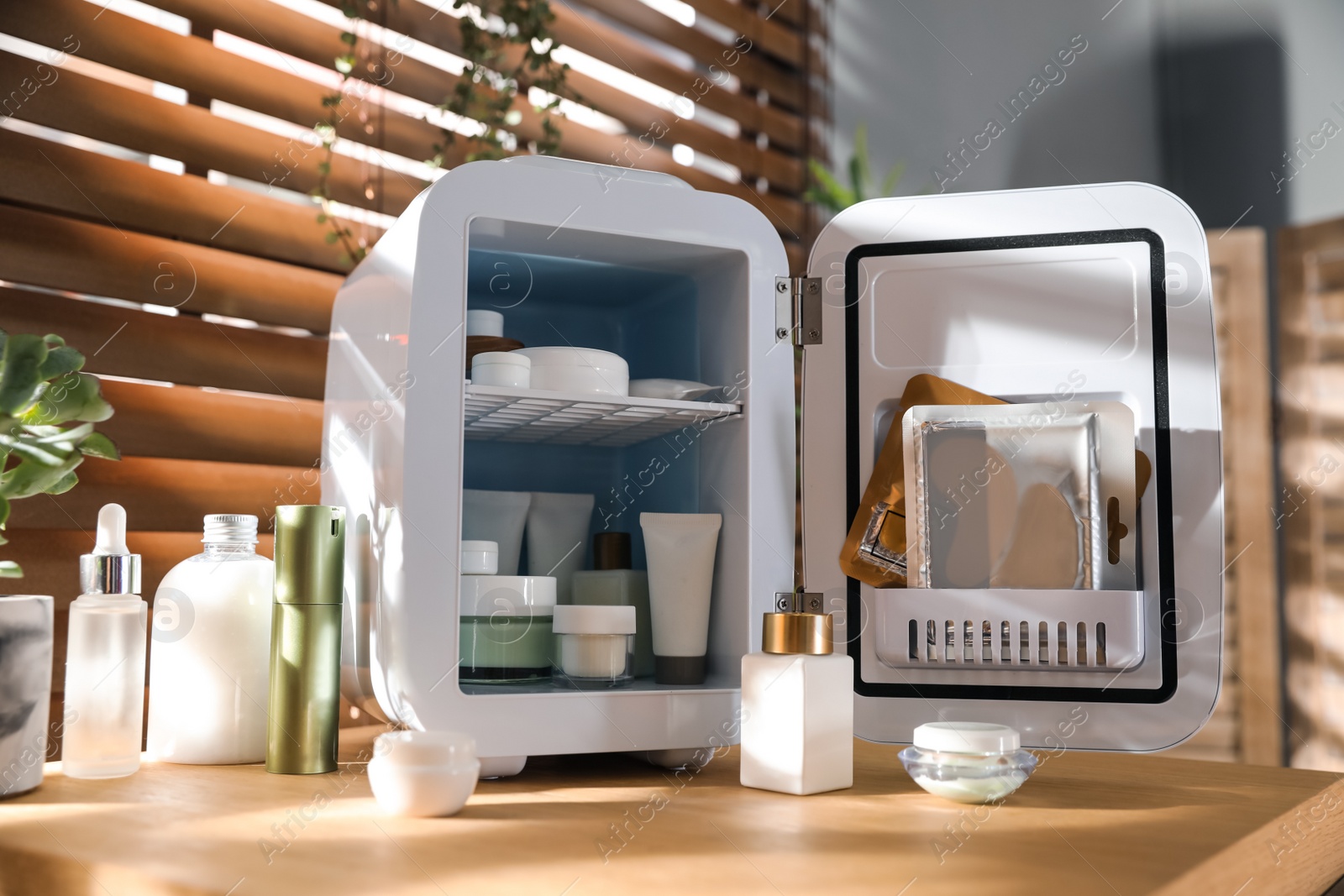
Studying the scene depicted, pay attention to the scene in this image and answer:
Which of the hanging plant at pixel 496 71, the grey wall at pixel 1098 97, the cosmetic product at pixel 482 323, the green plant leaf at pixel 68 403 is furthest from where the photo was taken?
the grey wall at pixel 1098 97

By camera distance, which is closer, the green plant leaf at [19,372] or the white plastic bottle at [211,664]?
the green plant leaf at [19,372]

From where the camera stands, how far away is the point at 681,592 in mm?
769

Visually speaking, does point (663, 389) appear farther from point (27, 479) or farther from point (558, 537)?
point (27, 479)

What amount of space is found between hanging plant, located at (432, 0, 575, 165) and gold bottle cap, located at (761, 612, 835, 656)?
32.6 inches

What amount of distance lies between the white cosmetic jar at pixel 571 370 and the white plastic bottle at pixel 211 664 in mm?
260

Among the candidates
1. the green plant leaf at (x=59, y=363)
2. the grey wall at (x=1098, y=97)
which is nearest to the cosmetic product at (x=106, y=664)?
the green plant leaf at (x=59, y=363)

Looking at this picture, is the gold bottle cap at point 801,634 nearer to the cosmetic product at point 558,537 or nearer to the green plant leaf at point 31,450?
the cosmetic product at point 558,537

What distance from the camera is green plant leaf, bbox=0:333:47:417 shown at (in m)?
0.63

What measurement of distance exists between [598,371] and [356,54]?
2.24 feet

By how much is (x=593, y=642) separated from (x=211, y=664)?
277mm

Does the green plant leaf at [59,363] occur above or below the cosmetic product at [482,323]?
below

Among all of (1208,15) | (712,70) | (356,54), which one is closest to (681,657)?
(356,54)

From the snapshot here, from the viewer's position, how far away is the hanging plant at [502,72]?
130cm

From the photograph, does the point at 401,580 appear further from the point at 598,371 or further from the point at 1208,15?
the point at 1208,15
